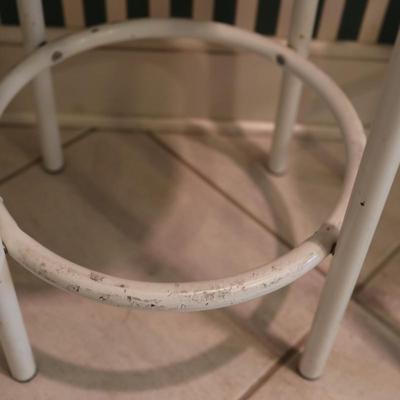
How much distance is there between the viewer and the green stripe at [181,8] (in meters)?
0.83

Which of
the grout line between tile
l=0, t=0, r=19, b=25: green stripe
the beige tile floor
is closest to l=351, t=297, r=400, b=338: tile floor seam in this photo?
the beige tile floor

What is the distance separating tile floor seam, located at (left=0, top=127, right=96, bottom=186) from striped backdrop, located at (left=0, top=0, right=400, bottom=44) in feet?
0.51

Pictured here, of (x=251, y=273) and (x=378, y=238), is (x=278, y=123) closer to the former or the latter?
(x=378, y=238)

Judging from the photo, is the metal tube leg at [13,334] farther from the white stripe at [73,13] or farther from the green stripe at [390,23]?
the green stripe at [390,23]

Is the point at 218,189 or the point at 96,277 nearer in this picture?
the point at 96,277

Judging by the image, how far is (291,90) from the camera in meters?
0.76

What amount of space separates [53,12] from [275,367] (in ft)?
1.75

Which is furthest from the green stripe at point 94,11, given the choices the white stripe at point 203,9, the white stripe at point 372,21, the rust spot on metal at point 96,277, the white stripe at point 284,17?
the rust spot on metal at point 96,277

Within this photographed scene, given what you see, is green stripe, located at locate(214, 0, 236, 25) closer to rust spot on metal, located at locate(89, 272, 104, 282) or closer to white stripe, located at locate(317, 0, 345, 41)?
white stripe, located at locate(317, 0, 345, 41)

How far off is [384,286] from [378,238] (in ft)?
0.25

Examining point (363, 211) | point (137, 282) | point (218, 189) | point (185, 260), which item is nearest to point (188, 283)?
point (137, 282)

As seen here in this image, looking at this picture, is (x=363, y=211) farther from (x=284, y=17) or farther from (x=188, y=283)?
(x=284, y=17)

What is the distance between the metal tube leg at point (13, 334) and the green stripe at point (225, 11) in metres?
0.47

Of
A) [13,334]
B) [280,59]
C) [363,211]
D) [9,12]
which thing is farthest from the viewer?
[9,12]
